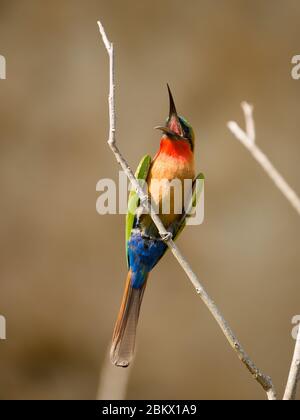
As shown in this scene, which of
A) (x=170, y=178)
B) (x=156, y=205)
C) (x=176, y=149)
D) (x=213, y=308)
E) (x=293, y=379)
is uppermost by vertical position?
(x=176, y=149)

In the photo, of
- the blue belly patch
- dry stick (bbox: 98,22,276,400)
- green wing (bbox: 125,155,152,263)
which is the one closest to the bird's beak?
green wing (bbox: 125,155,152,263)

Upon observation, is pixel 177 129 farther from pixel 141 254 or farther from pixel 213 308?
pixel 213 308

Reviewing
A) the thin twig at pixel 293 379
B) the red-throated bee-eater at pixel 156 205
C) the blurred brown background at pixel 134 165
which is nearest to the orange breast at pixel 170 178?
the red-throated bee-eater at pixel 156 205

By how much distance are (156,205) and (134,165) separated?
160cm

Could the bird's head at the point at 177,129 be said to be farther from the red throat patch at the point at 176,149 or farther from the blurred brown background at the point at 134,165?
the blurred brown background at the point at 134,165

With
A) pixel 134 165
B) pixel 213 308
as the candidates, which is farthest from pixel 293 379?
pixel 134 165

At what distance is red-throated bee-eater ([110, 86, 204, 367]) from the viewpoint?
9.29 ft

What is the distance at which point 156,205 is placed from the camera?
282cm

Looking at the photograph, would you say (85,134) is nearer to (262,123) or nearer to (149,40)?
(149,40)

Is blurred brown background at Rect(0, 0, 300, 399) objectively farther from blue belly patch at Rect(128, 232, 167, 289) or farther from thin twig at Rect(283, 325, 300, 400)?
thin twig at Rect(283, 325, 300, 400)

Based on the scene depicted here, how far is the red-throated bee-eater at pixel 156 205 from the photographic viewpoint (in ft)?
9.29

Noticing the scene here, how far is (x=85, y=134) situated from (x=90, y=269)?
0.80m

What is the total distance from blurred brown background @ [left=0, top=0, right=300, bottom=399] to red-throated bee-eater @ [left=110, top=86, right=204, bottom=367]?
4.99 ft
